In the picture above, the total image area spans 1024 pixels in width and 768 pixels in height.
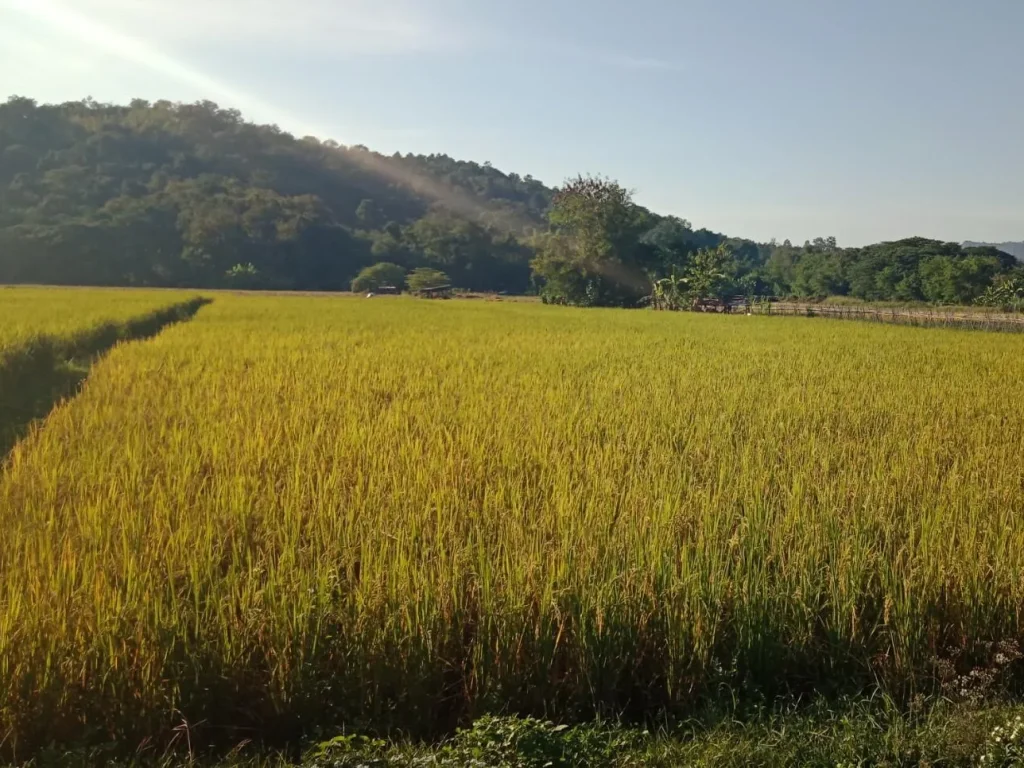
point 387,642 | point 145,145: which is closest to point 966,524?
point 387,642

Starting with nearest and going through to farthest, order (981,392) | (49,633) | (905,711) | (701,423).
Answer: (49,633), (905,711), (701,423), (981,392)

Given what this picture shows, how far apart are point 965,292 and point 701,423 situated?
168ft

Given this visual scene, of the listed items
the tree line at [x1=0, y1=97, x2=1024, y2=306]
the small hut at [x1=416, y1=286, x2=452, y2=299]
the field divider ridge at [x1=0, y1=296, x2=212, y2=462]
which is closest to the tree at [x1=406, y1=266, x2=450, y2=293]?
the small hut at [x1=416, y1=286, x2=452, y2=299]

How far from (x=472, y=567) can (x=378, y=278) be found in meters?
55.8

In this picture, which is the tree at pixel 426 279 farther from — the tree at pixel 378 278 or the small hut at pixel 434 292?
the small hut at pixel 434 292

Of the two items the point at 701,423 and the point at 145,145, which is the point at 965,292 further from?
the point at 145,145

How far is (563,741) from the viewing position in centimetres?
200

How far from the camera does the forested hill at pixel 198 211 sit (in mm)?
50344

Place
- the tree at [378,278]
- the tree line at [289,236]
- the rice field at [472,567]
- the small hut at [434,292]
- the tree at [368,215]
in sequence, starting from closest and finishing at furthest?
the rice field at [472,567]
the tree line at [289,236]
the small hut at [434,292]
the tree at [378,278]
the tree at [368,215]

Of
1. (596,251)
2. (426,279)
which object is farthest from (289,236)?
(596,251)

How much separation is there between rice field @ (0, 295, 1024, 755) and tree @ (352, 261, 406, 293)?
51369 millimetres

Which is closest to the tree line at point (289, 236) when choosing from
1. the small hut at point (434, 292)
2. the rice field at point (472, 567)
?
the small hut at point (434, 292)

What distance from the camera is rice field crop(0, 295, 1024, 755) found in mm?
2236

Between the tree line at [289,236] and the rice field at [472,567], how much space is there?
1482 inches
